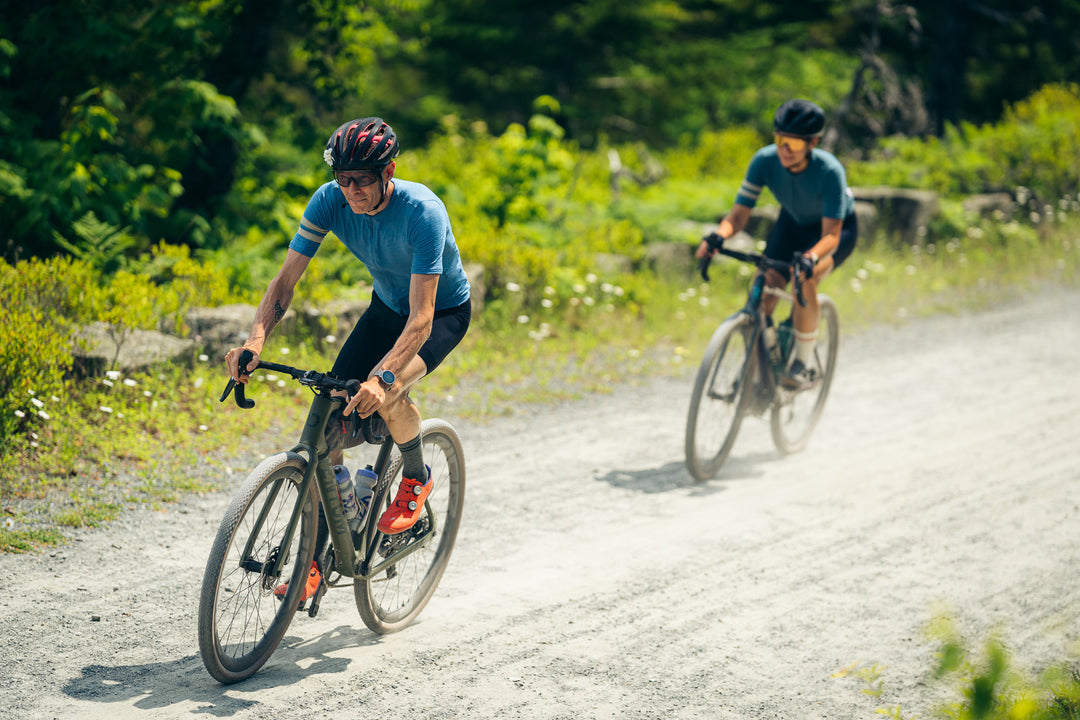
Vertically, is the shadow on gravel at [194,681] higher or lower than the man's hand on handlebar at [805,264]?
lower

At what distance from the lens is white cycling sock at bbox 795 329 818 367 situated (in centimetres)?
740

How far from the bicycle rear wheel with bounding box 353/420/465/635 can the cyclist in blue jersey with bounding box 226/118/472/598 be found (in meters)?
0.13

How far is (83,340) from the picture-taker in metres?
6.90

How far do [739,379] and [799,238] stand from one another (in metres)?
1.19

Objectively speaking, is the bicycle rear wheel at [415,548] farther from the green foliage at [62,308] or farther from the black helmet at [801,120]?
the black helmet at [801,120]

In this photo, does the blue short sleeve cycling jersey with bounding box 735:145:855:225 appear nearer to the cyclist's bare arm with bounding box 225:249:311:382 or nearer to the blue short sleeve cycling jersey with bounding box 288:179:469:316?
the blue short sleeve cycling jersey with bounding box 288:179:469:316

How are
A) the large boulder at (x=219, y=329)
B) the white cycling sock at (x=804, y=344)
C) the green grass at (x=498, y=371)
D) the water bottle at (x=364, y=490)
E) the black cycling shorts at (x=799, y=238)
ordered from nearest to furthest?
the water bottle at (x=364, y=490) → the green grass at (x=498, y=371) → the black cycling shorts at (x=799, y=238) → the white cycling sock at (x=804, y=344) → the large boulder at (x=219, y=329)

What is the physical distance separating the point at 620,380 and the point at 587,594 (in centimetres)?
415

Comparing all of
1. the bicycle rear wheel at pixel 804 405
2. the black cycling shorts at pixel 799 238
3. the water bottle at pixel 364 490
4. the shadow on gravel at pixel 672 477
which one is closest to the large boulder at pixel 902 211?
the bicycle rear wheel at pixel 804 405

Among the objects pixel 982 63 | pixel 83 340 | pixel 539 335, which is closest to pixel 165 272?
pixel 83 340

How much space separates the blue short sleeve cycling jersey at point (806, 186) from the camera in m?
6.89

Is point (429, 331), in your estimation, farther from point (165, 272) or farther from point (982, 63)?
point (982, 63)

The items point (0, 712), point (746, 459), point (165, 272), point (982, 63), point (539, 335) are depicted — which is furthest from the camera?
point (982, 63)

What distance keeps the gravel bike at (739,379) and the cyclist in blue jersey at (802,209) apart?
0.11 metres
